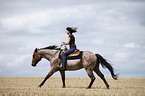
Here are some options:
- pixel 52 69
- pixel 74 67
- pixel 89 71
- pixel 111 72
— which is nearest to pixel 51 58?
pixel 52 69

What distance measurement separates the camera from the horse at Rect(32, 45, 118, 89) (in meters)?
11.2

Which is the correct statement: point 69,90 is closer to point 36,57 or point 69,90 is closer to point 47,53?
point 47,53

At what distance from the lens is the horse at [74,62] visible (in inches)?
442

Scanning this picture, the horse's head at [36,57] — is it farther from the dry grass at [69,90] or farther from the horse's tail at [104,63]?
the horse's tail at [104,63]

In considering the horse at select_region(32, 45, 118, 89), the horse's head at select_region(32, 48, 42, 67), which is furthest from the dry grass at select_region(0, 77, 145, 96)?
the horse's head at select_region(32, 48, 42, 67)

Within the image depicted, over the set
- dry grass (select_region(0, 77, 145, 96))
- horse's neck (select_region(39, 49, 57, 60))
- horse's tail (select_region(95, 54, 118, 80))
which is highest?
horse's neck (select_region(39, 49, 57, 60))

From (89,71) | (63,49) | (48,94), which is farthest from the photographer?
(63,49)

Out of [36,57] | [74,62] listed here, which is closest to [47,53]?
[36,57]

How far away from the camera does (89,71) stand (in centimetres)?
1120

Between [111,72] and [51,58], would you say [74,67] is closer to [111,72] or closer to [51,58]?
[51,58]

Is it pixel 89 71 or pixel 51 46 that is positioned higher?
pixel 51 46

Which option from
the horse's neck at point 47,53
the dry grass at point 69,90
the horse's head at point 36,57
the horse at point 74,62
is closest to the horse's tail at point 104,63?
the horse at point 74,62

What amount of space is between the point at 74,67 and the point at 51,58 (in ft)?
4.57

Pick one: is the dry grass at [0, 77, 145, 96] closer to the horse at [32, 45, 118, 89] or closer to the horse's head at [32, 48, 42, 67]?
the horse at [32, 45, 118, 89]
